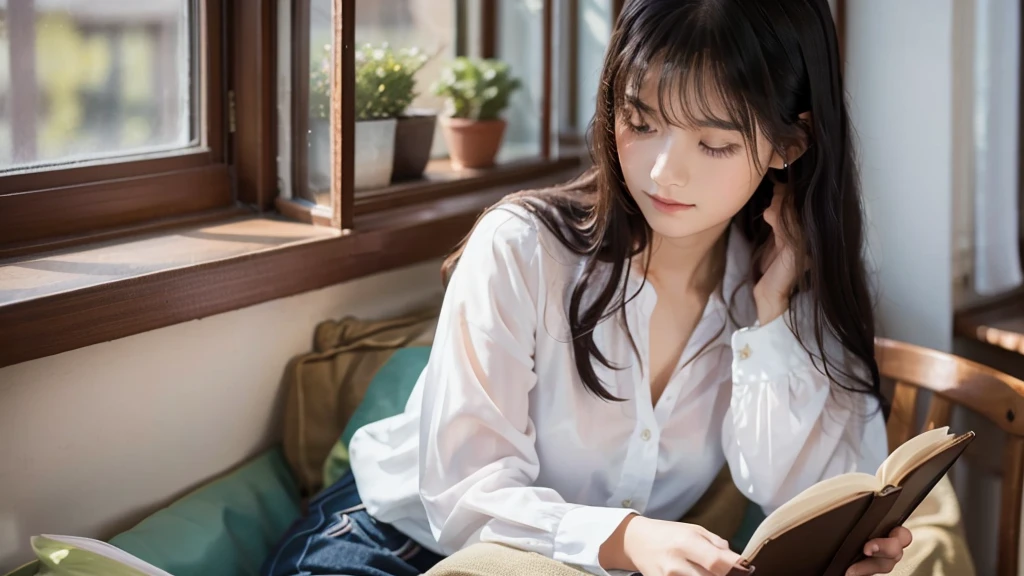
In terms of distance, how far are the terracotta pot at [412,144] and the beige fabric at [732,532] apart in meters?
0.74

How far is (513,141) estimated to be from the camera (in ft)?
7.18

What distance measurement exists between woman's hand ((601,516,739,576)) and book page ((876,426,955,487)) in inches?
6.5

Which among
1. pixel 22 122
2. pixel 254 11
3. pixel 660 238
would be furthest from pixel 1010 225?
pixel 22 122

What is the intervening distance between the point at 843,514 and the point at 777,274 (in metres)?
0.48

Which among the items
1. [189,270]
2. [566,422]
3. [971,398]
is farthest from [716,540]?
[189,270]

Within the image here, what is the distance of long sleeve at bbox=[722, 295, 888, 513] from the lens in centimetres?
139

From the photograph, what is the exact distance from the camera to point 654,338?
1406 mm

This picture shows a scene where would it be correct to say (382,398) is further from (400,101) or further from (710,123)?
(710,123)

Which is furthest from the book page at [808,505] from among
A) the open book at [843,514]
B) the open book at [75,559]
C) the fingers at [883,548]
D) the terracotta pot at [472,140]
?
the terracotta pot at [472,140]

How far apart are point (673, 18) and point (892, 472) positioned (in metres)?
0.53

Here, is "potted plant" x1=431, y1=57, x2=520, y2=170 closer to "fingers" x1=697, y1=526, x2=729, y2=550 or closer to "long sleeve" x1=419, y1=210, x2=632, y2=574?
"long sleeve" x1=419, y1=210, x2=632, y2=574

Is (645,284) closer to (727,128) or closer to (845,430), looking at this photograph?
(727,128)

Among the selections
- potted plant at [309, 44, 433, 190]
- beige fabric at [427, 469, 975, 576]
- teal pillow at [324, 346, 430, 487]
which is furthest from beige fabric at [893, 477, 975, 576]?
potted plant at [309, 44, 433, 190]

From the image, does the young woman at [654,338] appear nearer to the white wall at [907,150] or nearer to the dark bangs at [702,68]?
the dark bangs at [702,68]
